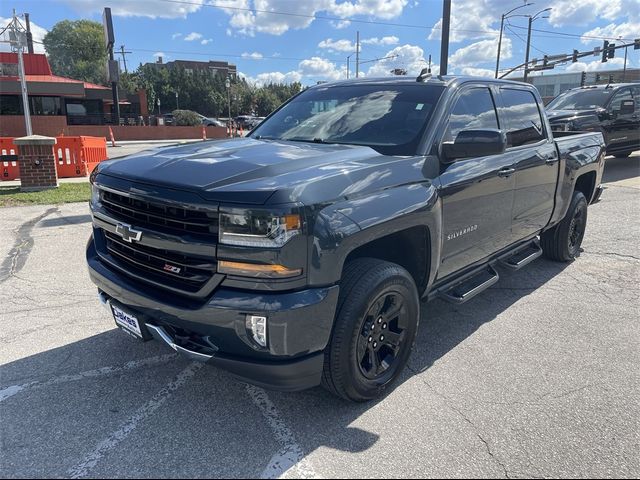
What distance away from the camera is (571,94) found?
1321 cm

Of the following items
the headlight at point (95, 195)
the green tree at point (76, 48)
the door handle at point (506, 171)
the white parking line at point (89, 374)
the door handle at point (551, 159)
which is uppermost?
the green tree at point (76, 48)

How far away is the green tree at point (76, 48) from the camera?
89500 mm

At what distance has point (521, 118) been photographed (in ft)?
15.2

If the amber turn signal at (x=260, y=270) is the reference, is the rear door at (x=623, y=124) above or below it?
above

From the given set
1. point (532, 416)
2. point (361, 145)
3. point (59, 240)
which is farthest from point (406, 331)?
point (59, 240)

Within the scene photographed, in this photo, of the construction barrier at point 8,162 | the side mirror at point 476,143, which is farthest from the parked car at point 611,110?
the construction barrier at point 8,162

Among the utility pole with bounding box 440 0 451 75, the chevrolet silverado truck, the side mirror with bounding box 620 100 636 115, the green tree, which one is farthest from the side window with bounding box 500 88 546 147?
the green tree

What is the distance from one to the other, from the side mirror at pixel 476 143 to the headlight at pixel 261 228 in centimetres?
147

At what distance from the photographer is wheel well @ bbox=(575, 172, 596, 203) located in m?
5.98

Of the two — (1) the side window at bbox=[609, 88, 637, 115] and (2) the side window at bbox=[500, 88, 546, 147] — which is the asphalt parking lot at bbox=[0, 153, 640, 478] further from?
(1) the side window at bbox=[609, 88, 637, 115]

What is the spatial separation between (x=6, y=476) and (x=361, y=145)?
9.09 feet

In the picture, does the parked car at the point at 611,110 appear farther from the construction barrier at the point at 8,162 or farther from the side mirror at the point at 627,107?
the construction barrier at the point at 8,162

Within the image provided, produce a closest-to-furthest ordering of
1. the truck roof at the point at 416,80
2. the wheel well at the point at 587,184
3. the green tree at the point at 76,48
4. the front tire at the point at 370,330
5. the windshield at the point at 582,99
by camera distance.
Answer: the front tire at the point at 370,330, the truck roof at the point at 416,80, the wheel well at the point at 587,184, the windshield at the point at 582,99, the green tree at the point at 76,48

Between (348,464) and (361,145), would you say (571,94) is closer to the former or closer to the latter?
(361,145)
